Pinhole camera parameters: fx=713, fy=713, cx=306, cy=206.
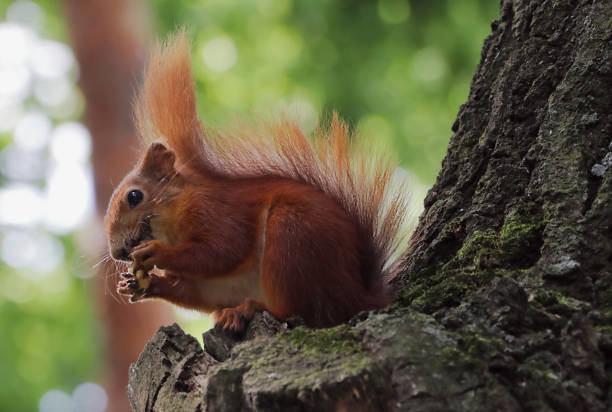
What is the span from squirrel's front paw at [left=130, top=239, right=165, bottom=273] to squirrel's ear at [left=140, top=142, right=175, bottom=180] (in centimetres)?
38

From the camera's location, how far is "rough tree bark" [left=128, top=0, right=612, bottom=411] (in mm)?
1215

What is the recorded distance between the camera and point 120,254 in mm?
2381

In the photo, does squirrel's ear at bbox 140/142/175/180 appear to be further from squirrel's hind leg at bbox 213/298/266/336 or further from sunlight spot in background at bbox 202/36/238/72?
sunlight spot in background at bbox 202/36/238/72

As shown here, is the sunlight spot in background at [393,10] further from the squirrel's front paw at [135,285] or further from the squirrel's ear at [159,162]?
the squirrel's front paw at [135,285]

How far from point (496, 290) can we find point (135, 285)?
126 centimetres

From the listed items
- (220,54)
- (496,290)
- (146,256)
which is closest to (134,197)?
(146,256)

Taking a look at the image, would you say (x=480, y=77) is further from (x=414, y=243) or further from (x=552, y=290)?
(x=552, y=290)

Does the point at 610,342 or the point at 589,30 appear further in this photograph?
the point at 589,30

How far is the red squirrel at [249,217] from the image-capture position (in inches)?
77.6

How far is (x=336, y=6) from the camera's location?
5102 mm

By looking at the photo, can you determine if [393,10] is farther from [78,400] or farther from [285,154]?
[78,400]

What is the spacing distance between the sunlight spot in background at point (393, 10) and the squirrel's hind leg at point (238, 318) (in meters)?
3.52

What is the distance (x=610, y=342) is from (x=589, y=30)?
0.92 meters

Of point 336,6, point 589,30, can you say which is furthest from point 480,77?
point 336,6
